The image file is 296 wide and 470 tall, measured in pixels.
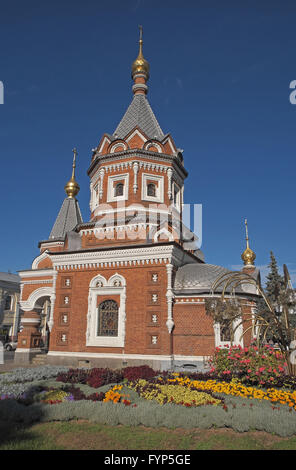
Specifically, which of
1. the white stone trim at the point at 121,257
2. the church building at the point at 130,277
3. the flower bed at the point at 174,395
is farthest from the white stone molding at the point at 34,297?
Result: the flower bed at the point at 174,395

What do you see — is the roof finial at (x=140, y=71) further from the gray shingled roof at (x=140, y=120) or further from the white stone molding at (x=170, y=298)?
the white stone molding at (x=170, y=298)

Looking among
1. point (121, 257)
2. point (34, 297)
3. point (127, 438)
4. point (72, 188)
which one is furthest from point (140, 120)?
point (127, 438)

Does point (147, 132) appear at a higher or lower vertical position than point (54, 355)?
higher

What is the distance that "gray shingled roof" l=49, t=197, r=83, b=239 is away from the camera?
2160 cm

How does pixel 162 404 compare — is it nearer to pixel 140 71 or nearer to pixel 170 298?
pixel 170 298

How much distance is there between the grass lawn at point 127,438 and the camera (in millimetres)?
5059

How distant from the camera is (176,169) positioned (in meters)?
18.9

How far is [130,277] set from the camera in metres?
14.8

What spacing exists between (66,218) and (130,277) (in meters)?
9.20

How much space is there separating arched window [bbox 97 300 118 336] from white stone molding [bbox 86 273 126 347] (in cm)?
18

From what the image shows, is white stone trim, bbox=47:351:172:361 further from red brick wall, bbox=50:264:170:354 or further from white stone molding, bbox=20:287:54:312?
white stone molding, bbox=20:287:54:312
